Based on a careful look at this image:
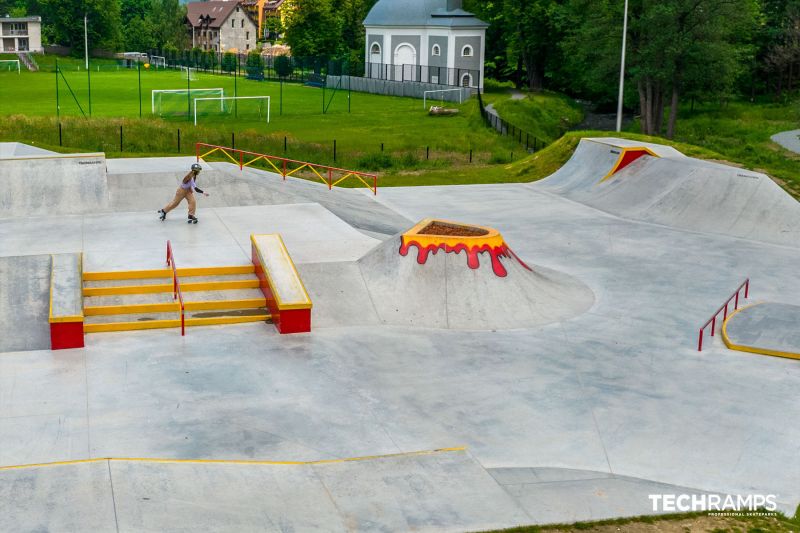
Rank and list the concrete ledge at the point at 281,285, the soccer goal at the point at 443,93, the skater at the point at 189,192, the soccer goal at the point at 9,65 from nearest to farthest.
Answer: the concrete ledge at the point at 281,285, the skater at the point at 189,192, the soccer goal at the point at 443,93, the soccer goal at the point at 9,65

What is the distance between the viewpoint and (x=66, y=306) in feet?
56.7

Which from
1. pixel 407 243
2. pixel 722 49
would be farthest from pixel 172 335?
pixel 722 49

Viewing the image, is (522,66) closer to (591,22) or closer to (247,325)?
(591,22)

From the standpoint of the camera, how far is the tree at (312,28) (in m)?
95.0

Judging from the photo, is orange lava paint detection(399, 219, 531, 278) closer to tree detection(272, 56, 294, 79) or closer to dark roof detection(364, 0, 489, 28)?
dark roof detection(364, 0, 489, 28)

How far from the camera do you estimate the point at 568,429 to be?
47.3 feet

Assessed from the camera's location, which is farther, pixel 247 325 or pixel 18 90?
pixel 18 90

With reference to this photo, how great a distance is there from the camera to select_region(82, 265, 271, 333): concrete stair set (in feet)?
60.2

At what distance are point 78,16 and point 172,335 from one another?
105 meters

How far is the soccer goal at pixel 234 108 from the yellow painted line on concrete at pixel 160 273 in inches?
1242

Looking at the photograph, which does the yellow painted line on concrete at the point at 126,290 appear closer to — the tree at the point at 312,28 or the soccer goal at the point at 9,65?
the soccer goal at the point at 9,65

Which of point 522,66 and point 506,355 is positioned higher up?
point 522,66

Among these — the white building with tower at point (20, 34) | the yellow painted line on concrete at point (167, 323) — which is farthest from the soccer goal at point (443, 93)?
the white building with tower at point (20, 34)

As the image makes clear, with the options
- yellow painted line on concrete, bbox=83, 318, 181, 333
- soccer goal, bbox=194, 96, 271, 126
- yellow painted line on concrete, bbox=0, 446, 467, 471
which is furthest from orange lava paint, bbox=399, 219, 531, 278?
soccer goal, bbox=194, 96, 271, 126
